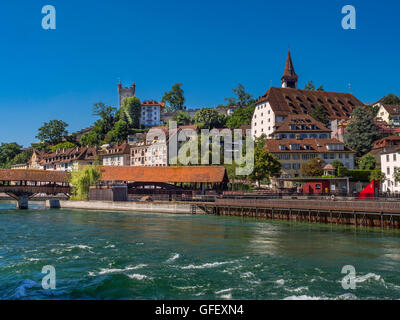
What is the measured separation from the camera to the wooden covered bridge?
60.7 metres

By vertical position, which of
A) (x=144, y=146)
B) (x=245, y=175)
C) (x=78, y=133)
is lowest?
(x=245, y=175)

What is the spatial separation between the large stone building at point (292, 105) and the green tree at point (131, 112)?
173ft

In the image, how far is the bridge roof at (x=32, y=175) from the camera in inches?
2413

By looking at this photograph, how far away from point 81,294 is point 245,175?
5234 centimetres

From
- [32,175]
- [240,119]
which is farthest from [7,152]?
[32,175]

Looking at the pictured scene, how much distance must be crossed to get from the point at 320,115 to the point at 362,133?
55.9ft

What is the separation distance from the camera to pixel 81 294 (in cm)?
1413

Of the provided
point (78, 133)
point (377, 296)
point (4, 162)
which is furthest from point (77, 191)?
point (4, 162)

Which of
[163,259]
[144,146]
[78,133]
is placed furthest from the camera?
[78,133]

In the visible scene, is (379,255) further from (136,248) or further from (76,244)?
(76,244)

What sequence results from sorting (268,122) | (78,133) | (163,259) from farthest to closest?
(78,133), (268,122), (163,259)

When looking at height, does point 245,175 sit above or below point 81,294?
above

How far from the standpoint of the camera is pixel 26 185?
62406mm
